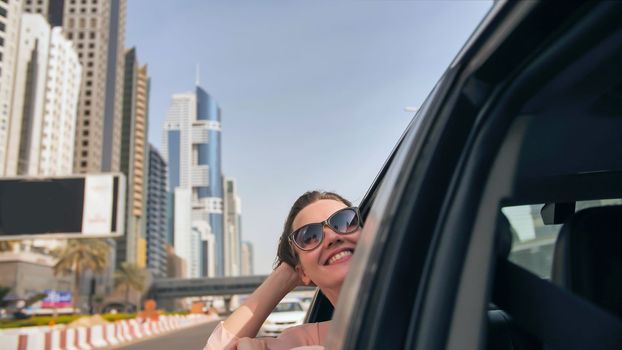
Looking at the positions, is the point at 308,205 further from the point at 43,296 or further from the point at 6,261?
the point at 43,296

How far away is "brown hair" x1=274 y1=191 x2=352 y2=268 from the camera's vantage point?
216 cm

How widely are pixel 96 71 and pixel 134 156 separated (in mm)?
21604

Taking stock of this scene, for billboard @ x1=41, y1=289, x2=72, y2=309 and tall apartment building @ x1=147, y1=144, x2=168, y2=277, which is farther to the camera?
tall apartment building @ x1=147, y1=144, x2=168, y2=277

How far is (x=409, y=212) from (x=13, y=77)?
10616 centimetres

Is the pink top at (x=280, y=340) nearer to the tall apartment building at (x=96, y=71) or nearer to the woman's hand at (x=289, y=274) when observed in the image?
the woman's hand at (x=289, y=274)

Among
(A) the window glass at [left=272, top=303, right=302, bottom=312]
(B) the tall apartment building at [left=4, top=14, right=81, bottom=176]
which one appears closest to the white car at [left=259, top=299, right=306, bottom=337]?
(A) the window glass at [left=272, top=303, right=302, bottom=312]

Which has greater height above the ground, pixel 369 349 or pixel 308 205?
pixel 308 205

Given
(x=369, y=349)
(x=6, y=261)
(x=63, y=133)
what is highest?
(x=63, y=133)

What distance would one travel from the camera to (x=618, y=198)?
5.88 ft

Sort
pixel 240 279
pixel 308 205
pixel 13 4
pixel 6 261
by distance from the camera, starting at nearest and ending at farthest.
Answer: pixel 308 205
pixel 6 261
pixel 13 4
pixel 240 279

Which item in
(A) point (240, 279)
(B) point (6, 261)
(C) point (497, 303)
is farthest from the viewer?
(A) point (240, 279)

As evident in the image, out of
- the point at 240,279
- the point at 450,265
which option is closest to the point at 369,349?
the point at 450,265

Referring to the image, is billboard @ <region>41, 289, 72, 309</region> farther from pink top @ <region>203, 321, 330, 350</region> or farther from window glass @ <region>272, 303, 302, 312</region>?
pink top @ <region>203, 321, 330, 350</region>

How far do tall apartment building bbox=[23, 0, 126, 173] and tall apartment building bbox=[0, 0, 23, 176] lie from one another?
79.0ft
